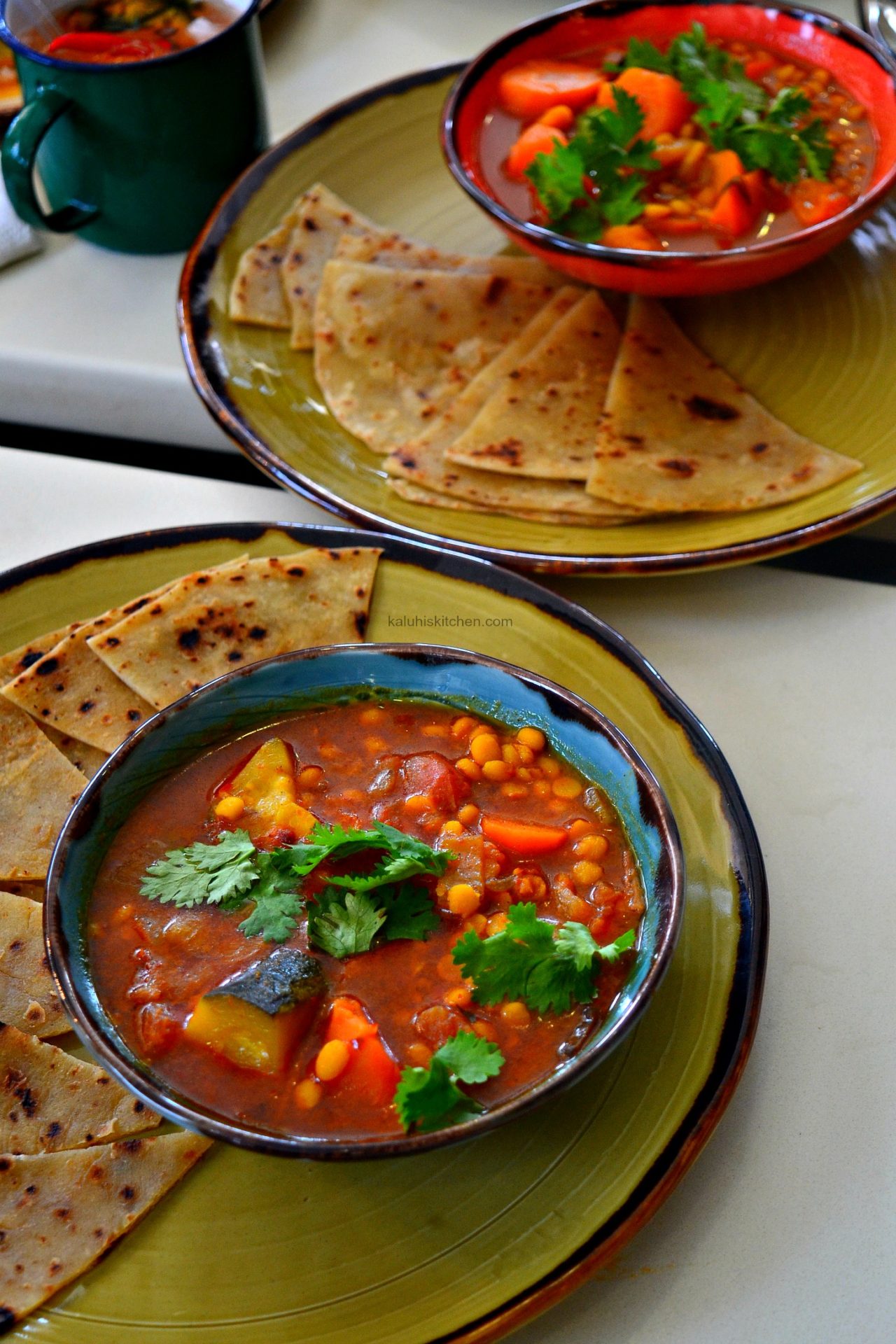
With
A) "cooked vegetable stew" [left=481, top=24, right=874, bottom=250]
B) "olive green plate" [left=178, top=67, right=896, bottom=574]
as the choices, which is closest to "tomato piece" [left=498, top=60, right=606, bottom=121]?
"cooked vegetable stew" [left=481, top=24, right=874, bottom=250]

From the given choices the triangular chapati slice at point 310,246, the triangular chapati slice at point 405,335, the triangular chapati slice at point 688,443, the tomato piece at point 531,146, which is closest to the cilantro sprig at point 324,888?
the triangular chapati slice at point 688,443

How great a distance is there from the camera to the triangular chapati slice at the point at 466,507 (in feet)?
8.09

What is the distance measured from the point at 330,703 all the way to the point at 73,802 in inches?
18.2

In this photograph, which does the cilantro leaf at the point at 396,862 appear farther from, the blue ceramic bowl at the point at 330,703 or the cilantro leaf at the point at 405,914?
the blue ceramic bowl at the point at 330,703

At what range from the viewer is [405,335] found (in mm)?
2844

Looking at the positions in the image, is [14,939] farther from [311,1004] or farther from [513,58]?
[513,58]

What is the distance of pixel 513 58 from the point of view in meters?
3.26

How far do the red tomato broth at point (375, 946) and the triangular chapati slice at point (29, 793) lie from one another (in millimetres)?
177

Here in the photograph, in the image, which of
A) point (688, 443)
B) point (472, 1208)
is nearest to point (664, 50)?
point (688, 443)

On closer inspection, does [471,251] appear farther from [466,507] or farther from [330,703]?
[330,703]

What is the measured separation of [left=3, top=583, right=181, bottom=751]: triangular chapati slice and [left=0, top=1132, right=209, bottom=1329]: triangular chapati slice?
0.71m

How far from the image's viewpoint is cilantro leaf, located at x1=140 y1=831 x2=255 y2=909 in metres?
1.77

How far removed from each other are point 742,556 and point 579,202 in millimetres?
1153

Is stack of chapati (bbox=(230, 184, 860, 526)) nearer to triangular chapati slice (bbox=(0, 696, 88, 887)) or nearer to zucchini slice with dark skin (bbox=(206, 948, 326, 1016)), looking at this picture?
triangular chapati slice (bbox=(0, 696, 88, 887))
